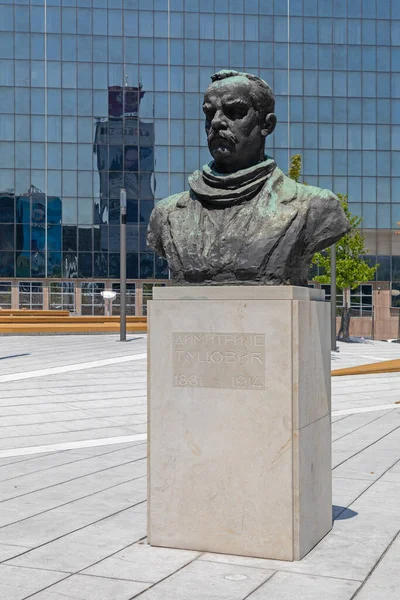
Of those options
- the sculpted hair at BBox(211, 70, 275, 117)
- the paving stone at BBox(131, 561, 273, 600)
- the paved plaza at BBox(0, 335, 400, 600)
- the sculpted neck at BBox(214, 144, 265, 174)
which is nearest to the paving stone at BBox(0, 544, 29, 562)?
the paved plaza at BBox(0, 335, 400, 600)

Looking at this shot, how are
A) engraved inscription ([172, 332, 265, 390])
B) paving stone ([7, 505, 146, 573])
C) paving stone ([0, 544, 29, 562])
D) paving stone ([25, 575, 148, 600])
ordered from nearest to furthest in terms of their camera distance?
paving stone ([25, 575, 148, 600])
paving stone ([7, 505, 146, 573])
paving stone ([0, 544, 29, 562])
engraved inscription ([172, 332, 265, 390])

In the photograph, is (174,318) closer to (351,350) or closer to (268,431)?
(268,431)

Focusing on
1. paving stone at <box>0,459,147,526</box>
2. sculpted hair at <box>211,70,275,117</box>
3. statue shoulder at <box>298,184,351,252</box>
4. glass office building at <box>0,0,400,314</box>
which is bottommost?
paving stone at <box>0,459,147,526</box>

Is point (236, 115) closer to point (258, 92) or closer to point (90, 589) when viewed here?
point (258, 92)

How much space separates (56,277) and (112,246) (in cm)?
470

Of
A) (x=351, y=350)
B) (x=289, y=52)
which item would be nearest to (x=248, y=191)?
(x=351, y=350)

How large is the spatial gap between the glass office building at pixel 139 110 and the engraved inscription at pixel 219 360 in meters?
55.0

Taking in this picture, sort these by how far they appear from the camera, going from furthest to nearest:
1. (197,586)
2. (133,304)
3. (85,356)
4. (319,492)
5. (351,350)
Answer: (133,304)
(351,350)
(85,356)
(319,492)
(197,586)

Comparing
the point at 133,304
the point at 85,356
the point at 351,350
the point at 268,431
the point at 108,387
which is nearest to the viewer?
the point at 268,431

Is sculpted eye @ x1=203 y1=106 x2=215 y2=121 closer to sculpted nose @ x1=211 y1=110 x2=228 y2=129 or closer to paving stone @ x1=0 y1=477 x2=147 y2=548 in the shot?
sculpted nose @ x1=211 y1=110 x2=228 y2=129

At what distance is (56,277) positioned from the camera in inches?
2482

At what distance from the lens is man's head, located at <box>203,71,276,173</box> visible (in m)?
7.26

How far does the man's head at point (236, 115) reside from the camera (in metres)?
7.26

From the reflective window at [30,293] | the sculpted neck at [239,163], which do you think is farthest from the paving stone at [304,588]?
Result: the reflective window at [30,293]
